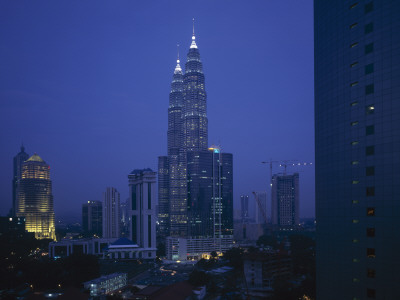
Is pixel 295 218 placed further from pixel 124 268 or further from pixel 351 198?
pixel 351 198

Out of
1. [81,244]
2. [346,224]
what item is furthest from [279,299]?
[81,244]

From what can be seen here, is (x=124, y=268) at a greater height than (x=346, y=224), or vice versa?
(x=346, y=224)

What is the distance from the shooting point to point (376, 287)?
1702 centimetres

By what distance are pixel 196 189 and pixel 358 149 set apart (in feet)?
245

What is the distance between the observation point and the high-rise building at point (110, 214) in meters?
105

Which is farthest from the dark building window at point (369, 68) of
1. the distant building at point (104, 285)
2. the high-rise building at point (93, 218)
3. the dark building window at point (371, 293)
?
the high-rise building at point (93, 218)

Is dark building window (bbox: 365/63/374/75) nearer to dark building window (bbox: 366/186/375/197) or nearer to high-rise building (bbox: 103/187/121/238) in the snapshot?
dark building window (bbox: 366/186/375/197)

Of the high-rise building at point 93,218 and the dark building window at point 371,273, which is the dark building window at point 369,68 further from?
the high-rise building at point 93,218

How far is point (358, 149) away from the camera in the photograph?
18344mm

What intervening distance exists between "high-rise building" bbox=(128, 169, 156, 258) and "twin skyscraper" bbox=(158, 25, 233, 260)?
5.16 meters

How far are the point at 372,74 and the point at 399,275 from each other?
10.0 metres

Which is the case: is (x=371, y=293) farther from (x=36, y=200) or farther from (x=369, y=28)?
(x=36, y=200)

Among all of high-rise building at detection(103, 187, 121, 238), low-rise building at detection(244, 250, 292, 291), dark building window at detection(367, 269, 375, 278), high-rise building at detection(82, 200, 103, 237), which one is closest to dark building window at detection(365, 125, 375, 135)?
dark building window at detection(367, 269, 375, 278)

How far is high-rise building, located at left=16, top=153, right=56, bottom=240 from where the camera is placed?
117706 mm
